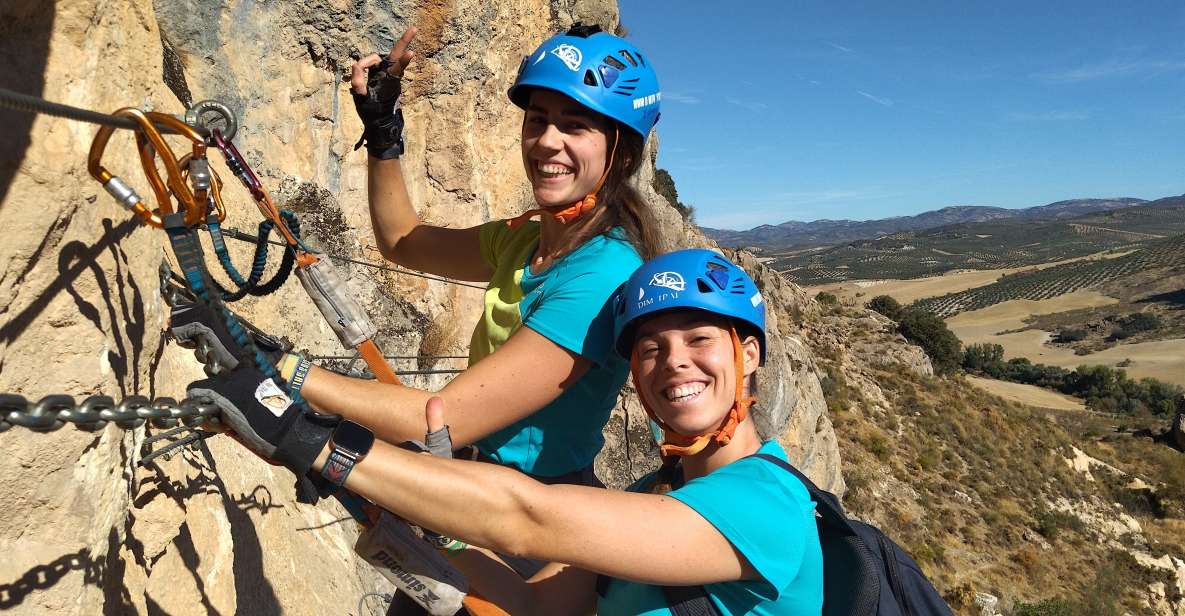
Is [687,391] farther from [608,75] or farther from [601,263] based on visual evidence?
[608,75]

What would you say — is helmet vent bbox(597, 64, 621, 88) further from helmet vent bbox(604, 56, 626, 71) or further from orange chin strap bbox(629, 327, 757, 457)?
orange chin strap bbox(629, 327, 757, 457)

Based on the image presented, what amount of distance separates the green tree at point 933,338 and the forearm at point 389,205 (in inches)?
1492

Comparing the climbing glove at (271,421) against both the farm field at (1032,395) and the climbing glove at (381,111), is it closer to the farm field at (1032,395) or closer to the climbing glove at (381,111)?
the climbing glove at (381,111)

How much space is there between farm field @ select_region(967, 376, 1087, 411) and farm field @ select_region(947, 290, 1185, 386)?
20.4m

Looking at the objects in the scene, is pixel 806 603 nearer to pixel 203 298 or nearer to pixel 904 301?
pixel 203 298

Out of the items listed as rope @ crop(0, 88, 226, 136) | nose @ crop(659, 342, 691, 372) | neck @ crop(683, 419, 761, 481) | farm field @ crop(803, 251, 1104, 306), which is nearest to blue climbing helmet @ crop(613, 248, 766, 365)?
nose @ crop(659, 342, 691, 372)

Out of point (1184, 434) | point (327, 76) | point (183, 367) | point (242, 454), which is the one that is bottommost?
point (1184, 434)

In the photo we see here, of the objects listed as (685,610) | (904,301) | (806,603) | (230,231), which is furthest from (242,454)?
(904,301)

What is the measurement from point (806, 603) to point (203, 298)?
1.91 metres

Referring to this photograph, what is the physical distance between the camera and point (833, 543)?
2.17m

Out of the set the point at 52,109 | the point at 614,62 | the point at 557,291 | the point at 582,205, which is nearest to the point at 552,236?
the point at 582,205

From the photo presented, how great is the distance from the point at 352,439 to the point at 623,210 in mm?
1361

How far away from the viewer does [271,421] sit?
1552 mm

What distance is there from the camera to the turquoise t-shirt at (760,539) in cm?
183
